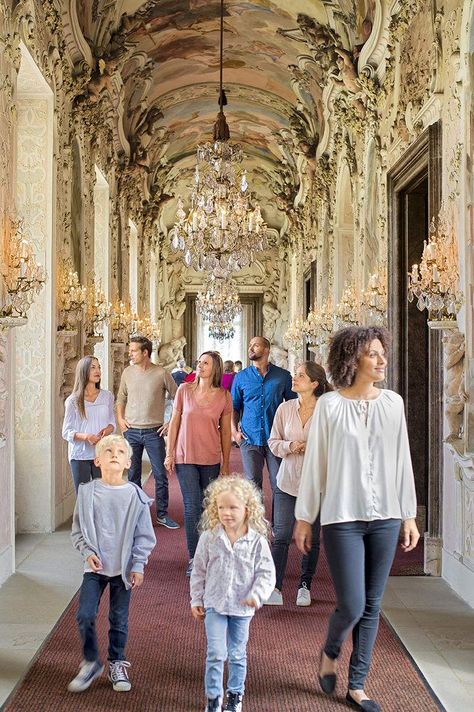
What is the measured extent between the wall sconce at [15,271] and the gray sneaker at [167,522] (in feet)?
10.9

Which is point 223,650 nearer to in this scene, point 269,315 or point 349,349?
point 349,349

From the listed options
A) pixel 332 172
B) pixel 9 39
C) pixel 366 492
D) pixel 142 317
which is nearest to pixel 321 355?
pixel 332 172

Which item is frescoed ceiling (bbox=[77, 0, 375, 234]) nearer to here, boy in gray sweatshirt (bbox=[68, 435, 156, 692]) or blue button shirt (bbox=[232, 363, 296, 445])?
blue button shirt (bbox=[232, 363, 296, 445])

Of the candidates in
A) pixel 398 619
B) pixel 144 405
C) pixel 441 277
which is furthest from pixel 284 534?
pixel 144 405

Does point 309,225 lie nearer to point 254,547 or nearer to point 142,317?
point 142,317

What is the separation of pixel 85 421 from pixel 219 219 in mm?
6426

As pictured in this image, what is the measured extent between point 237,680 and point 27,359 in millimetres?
6143

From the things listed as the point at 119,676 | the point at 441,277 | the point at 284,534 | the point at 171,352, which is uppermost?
the point at 441,277

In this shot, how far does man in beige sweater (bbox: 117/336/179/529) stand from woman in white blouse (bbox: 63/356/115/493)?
145cm

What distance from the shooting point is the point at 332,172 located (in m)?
16.7

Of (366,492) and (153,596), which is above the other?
(366,492)

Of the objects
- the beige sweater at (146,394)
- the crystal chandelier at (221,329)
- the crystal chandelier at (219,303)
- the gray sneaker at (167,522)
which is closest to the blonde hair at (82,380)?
the beige sweater at (146,394)

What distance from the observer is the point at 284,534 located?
632cm

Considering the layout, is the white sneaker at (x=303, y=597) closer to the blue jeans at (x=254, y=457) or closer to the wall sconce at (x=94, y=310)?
the blue jeans at (x=254, y=457)
